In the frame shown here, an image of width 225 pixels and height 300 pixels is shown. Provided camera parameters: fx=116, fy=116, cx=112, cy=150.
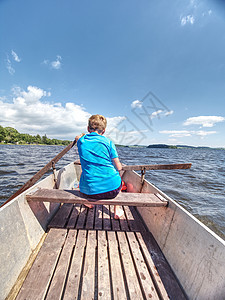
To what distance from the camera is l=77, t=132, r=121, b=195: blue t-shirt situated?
1.86 metres

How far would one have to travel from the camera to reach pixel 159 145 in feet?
412

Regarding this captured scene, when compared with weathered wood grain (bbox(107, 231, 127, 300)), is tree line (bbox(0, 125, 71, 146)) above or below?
above

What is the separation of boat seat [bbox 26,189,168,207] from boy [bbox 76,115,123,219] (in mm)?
152

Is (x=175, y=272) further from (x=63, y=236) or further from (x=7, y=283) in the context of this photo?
(x=7, y=283)

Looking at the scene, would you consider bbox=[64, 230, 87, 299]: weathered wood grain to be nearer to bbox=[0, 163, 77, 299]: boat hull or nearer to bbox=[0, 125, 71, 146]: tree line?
bbox=[0, 163, 77, 299]: boat hull

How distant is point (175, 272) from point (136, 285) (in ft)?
2.27

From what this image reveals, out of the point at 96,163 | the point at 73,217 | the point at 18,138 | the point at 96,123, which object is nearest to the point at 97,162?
the point at 96,163

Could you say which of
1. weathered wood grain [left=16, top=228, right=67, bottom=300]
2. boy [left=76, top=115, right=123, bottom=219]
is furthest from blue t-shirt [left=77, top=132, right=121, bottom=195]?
weathered wood grain [left=16, top=228, right=67, bottom=300]

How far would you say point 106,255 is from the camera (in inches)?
78.6

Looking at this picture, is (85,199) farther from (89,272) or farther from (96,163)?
(89,272)

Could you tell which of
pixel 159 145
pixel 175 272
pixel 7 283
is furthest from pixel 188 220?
pixel 159 145

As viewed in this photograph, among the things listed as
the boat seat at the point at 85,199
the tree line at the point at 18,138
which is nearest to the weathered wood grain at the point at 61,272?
the boat seat at the point at 85,199

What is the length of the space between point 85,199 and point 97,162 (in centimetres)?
78

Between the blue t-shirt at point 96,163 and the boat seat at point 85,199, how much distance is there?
0.78ft
